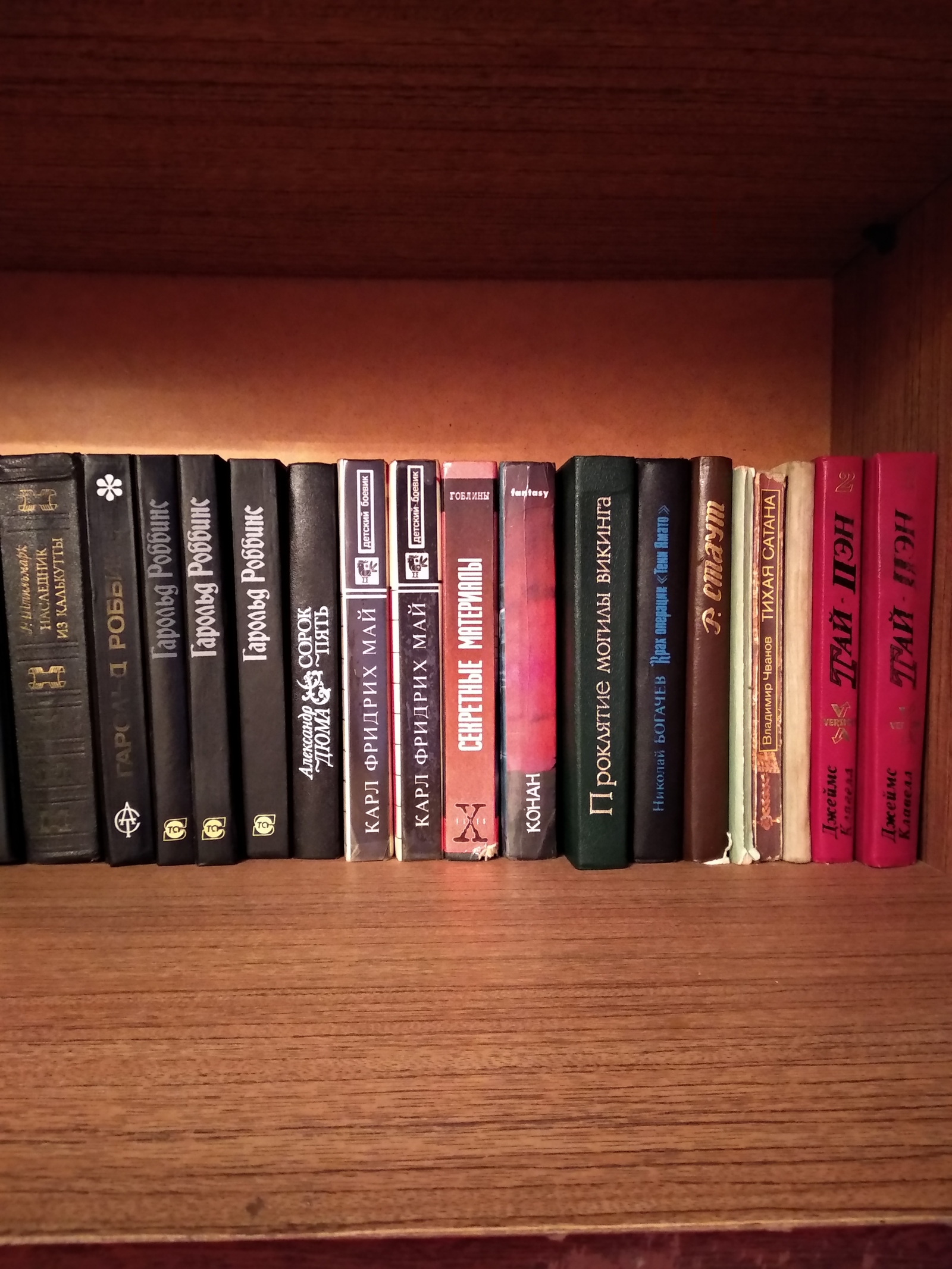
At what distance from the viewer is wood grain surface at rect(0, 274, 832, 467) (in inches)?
30.7

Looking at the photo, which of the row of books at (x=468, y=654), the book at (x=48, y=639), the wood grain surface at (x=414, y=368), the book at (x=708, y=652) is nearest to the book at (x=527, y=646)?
the row of books at (x=468, y=654)

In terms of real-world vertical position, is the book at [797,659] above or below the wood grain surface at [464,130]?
below

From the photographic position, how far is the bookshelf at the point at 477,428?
31 cm

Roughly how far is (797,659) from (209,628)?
0.48 m

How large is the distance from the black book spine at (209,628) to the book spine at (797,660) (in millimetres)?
454

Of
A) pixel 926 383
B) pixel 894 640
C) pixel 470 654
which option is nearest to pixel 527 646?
pixel 470 654

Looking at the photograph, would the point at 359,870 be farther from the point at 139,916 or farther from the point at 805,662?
the point at 805,662

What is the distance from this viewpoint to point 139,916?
539 millimetres

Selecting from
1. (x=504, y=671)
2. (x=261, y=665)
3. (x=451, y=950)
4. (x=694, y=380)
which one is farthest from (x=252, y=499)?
(x=694, y=380)

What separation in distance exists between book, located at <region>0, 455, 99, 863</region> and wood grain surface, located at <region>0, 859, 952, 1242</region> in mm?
79

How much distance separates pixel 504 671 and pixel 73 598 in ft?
1.17

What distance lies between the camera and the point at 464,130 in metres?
0.55

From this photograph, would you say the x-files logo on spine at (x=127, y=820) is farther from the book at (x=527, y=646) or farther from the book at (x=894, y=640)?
the book at (x=894, y=640)

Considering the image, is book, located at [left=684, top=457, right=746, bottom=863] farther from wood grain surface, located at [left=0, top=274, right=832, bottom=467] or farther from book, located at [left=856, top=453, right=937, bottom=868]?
wood grain surface, located at [left=0, top=274, right=832, bottom=467]
